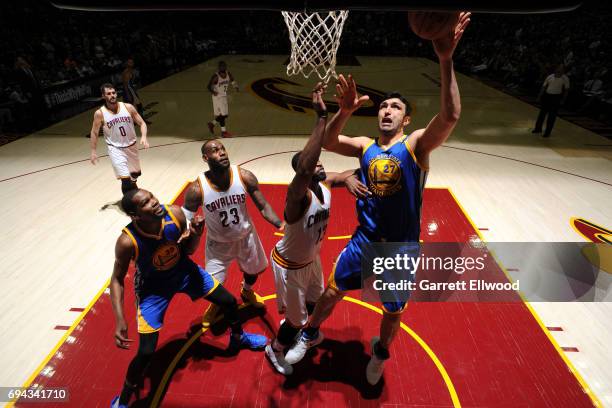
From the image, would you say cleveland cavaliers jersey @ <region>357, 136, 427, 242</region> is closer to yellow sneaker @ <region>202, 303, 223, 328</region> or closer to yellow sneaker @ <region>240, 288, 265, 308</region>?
yellow sneaker @ <region>240, 288, 265, 308</region>

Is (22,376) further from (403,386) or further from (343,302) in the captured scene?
(403,386)

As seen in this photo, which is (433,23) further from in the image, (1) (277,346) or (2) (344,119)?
(1) (277,346)

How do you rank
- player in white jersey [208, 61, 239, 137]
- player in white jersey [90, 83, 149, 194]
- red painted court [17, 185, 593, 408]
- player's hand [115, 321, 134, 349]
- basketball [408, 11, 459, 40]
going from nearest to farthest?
1. basketball [408, 11, 459, 40]
2. player's hand [115, 321, 134, 349]
3. red painted court [17, 185, 593, 408]
4. player in white jersey [90, 83, 149, 194]
5. player in white jersey [208, 61, 239, 137]

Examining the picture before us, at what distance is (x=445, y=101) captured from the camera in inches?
90.4

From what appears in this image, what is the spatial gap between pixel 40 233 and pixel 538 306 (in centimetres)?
648

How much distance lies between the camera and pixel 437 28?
1.98 meters

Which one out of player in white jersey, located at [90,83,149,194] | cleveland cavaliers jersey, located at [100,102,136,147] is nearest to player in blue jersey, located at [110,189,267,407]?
player in white jersey, located at [90,83,149,194]

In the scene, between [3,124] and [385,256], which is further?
[3,124]

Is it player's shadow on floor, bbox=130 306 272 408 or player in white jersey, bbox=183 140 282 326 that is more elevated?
player in white jersey, bbox=183 140 282 326

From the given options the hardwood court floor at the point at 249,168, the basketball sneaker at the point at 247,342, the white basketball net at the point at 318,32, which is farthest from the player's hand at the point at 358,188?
the hardwood court floor at the point at 249,168

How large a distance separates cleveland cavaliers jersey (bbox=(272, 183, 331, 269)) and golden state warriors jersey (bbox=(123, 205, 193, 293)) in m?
0.78

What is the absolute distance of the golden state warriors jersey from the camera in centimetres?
279

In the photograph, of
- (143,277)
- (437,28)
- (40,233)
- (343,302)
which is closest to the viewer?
(437,28)

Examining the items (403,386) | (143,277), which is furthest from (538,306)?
(143,277)
